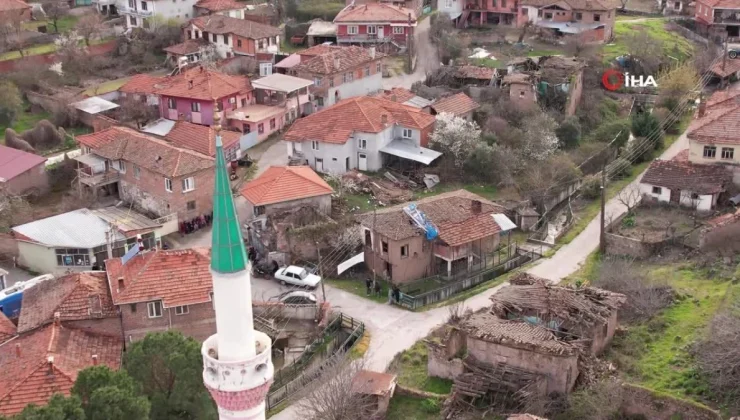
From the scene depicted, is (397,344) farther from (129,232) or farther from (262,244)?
(129,232)

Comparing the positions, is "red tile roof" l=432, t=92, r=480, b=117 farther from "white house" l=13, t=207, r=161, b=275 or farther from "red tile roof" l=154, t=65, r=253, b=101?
"white house" l=13, t=207, r=161, b=275

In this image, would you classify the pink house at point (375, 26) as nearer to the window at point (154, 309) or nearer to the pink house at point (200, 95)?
the pink house at point (200, 95)

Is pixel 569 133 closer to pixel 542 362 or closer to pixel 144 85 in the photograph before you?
pixel 144 85

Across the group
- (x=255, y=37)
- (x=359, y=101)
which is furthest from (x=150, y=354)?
(x=255, y=37)

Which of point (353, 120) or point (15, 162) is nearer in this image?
point (15, 162)

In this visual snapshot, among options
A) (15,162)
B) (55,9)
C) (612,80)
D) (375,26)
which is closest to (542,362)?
(15,162)
